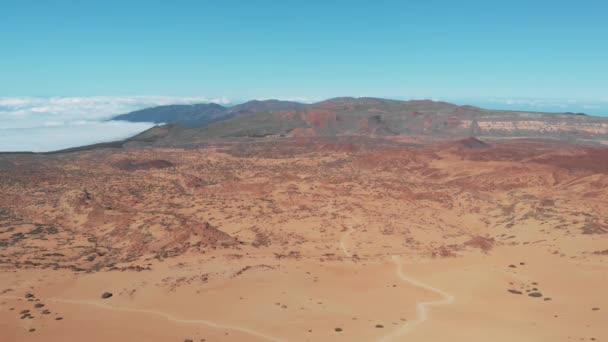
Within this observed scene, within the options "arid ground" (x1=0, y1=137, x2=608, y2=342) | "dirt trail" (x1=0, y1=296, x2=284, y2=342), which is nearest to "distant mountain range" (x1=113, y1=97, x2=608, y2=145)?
"arid ground" (x1=0, y1=137, x2=608, y2=342)

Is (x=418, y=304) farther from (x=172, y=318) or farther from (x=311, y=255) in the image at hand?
(x=172, y=318)

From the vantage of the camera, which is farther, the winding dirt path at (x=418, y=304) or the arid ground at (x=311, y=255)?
the arid ground at (x=311, y=255)

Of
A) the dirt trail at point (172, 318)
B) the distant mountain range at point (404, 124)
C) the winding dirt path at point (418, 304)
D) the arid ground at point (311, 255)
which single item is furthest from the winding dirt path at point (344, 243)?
the distant mountain range at point (404, 124)

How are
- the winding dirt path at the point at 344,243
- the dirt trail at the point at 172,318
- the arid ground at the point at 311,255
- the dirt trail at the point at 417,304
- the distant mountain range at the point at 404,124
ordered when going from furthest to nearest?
the distant mountain range at the point at 404,124, the winding dirt path at the point at 344,243, the arid ground at the point at 311,255, the dirt trail at the point at 417,304, the dirt trail at the point at 172,318

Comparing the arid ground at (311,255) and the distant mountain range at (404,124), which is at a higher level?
the distant mountain range at (404,124)

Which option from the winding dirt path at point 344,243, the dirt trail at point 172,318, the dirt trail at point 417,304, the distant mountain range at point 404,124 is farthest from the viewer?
the distant mountain range at point 404,124

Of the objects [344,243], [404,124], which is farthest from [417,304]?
[404,124]

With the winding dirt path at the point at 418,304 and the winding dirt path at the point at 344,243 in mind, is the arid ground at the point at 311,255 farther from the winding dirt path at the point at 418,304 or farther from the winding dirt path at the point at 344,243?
the winding dirt path at the point at 344,243

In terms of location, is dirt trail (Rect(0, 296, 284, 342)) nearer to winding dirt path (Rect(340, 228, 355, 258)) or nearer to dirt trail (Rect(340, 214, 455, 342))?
dirt trail (Rect(340, 214, 455, 342))

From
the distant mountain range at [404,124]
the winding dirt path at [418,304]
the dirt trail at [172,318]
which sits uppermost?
the distant mountain range at [404,124]
